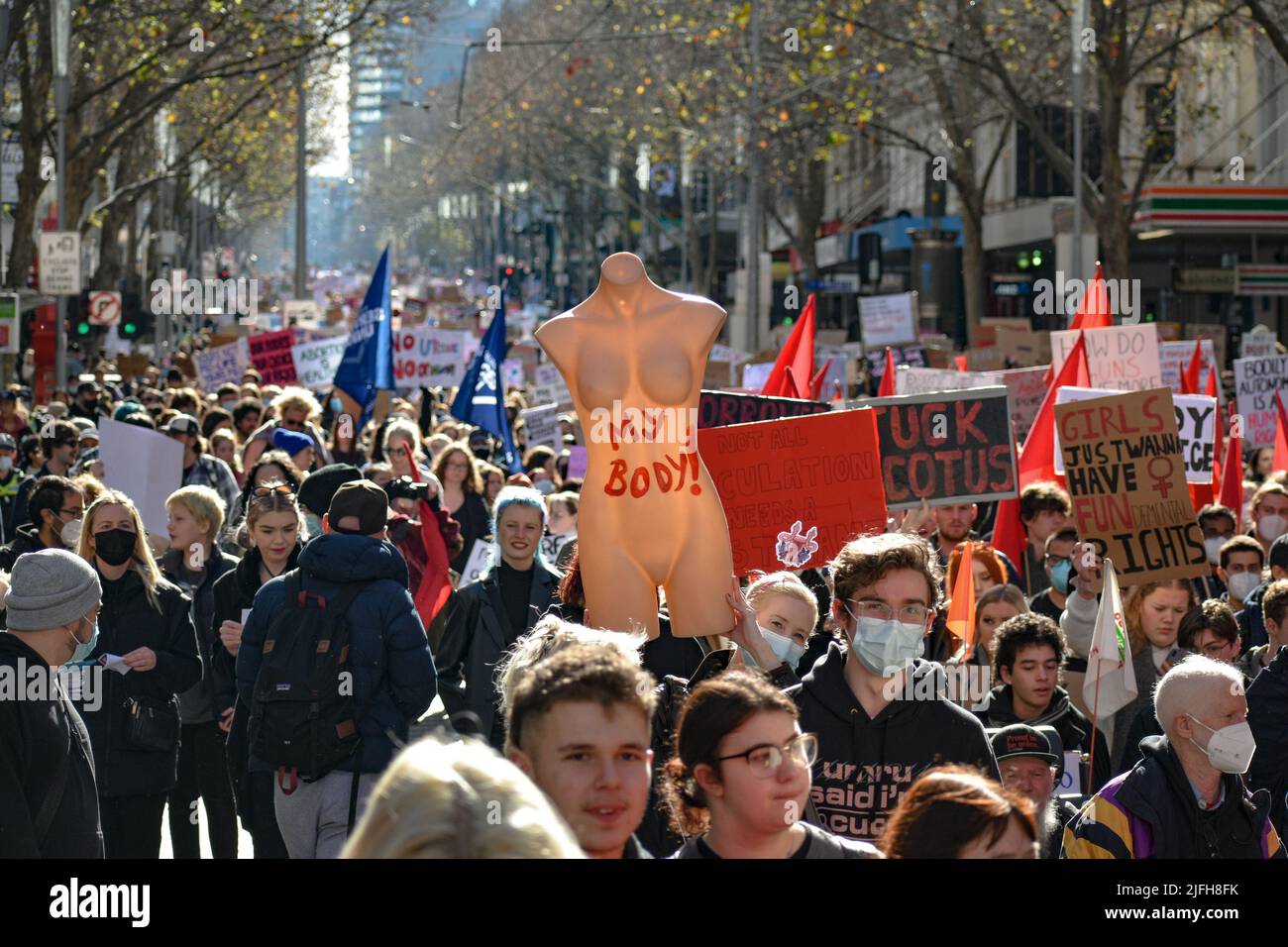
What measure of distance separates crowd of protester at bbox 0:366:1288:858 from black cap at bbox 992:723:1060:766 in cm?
1

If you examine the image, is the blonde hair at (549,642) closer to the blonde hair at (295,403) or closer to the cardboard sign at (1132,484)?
the cardboard sign at (1132,484)

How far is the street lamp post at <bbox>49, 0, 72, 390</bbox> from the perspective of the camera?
22.4 meters

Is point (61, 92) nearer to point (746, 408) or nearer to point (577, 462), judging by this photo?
point (577, 462)

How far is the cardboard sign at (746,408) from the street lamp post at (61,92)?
1509 centimetres

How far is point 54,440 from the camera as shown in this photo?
41.8ft

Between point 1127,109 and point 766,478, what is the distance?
3390 centimetres

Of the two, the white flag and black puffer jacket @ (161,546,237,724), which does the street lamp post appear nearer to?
black puffer jacket @ (161,546,237,724)

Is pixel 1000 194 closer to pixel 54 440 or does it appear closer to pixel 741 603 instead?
pixel 54 440

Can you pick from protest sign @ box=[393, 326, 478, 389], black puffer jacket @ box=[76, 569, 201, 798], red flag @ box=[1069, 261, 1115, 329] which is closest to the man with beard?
black puffer jacket @ box=[76, 569, 201, 798]

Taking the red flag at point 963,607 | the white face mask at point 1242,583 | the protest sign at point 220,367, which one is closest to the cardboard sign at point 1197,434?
the white face mask at point 1242,583

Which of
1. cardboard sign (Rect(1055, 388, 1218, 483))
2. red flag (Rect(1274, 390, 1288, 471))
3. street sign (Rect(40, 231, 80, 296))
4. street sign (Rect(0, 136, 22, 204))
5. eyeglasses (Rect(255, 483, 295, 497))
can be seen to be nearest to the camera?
eyeglasses (Rect(255, 483, 295, 497))

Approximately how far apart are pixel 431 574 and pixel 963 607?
9.26 feet

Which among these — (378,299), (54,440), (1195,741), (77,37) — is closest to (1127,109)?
(77,37)

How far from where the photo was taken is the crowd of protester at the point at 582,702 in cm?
378
